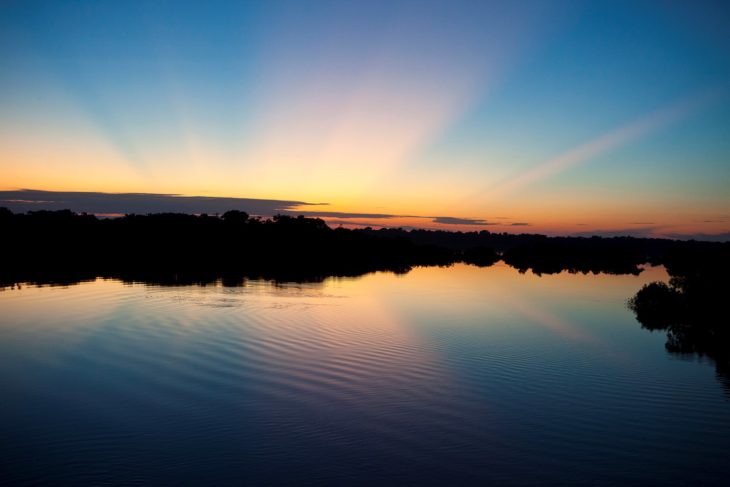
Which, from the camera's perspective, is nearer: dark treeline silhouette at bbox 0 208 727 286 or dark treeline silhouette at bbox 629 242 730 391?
dark treeline silhouette at bbox 629 242 730 391

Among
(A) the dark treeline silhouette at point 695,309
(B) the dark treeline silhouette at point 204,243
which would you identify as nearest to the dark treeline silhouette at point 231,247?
(B) the dark treeline silhouette at point 204,243

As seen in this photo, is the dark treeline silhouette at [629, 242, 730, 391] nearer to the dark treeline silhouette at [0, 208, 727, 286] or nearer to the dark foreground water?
the dark foreground water

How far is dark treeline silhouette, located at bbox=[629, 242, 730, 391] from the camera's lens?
22625 millimetres

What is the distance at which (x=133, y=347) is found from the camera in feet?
59.4

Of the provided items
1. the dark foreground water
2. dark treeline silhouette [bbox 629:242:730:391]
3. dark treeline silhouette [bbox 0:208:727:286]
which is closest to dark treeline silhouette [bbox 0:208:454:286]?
dark treeline silhouette [bbox 0:208:727:286]

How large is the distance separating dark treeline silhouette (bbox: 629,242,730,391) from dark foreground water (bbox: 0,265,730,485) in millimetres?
1755

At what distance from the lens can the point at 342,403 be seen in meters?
12.4

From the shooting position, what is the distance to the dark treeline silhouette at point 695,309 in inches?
891

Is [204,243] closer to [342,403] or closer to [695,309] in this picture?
[695,309]

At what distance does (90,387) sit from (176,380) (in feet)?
7.10

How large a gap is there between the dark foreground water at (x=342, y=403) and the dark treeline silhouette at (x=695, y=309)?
5.76 ft

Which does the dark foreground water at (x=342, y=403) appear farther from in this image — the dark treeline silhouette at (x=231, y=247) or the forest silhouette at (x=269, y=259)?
the dark treeline silhouette at (x=231, y=247)

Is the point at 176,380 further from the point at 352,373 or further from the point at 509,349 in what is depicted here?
the point at 509,349

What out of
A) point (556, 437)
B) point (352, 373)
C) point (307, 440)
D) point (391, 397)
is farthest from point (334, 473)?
point (352, 373)
